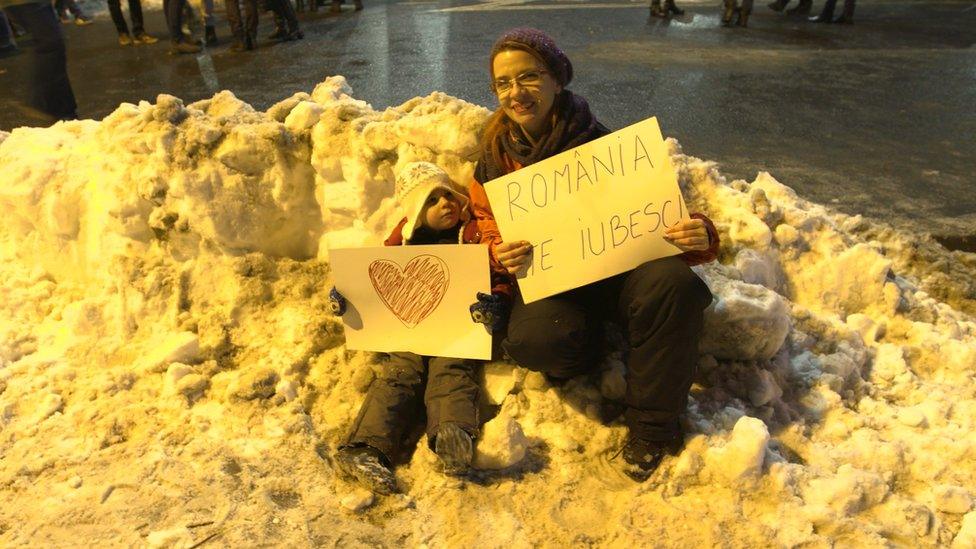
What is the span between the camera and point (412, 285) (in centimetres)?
187

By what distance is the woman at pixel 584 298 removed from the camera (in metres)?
1.54

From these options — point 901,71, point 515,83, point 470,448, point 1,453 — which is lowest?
point 1,453

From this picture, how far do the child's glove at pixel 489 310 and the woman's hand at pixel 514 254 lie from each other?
14 cm

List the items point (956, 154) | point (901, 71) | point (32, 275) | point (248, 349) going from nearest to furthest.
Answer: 1. point (248, 349)
2. point (32, 275)
3. point (956, 154)
4. point (901, 71)

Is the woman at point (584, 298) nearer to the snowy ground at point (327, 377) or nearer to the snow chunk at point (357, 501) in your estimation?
the snowy ground at point (327, 377)

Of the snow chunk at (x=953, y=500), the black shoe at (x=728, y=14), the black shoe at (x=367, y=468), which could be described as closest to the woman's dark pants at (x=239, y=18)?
the black shoe at (x=728, y=14)

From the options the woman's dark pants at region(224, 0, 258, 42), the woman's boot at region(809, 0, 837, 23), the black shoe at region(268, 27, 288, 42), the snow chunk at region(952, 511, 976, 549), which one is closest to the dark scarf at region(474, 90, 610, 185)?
the snow chunk at region(952, 511, 976, 549)

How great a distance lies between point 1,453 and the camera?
5.77ft

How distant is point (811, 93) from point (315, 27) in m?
4.96

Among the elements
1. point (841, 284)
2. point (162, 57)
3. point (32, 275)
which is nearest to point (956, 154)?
point (841, 284)

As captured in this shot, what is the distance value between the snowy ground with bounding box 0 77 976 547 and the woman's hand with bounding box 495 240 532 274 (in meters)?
0.35

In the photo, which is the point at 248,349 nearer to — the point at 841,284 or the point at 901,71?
the point at 841,284

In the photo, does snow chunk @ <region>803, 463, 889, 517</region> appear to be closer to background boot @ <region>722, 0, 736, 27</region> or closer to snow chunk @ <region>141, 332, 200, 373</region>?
snow chunk @ <region>141, 332, 200, 373</region>

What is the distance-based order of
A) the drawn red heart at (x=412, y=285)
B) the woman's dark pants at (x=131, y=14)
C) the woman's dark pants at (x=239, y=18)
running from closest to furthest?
1. the drawn red heart at (x=412, y=285)
2. the woman's dark pants at (x=239, y=18)
3. the woman's dark pants at (x=131, y=14)
